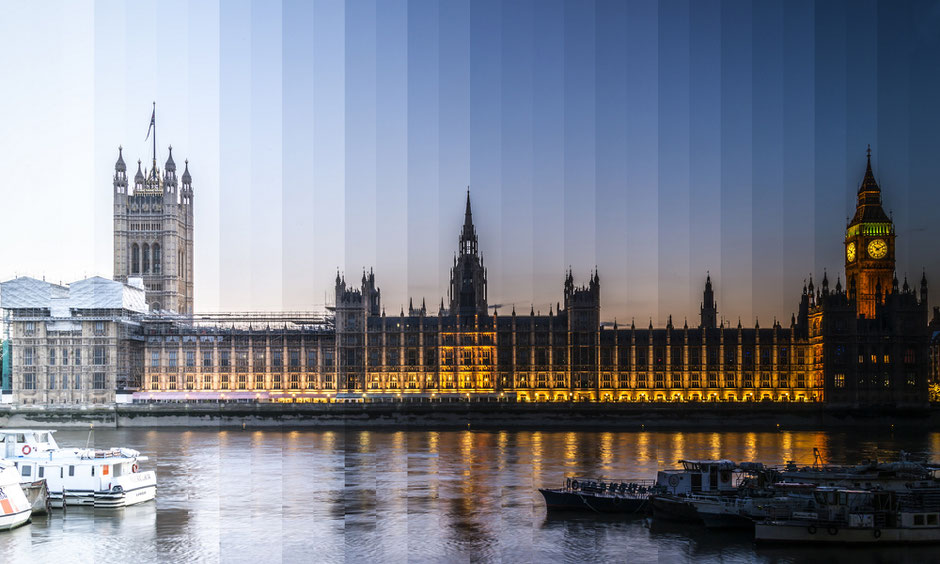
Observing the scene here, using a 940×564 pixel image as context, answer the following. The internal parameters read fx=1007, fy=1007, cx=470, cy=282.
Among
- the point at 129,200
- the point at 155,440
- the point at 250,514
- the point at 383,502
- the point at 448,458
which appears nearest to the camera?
the point at 250,514

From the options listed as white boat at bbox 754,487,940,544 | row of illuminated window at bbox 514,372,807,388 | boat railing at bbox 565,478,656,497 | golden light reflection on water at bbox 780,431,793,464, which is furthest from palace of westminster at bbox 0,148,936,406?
white boat at bbox 754,487,940,544

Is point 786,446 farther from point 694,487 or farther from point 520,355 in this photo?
point 520,355

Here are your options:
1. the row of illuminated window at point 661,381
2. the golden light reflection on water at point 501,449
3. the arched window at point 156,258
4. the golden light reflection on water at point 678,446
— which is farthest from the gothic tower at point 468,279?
the arched window at point 156,258

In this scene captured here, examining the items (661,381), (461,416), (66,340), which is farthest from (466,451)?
(66,340)

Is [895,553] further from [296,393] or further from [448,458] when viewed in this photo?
[296,393]

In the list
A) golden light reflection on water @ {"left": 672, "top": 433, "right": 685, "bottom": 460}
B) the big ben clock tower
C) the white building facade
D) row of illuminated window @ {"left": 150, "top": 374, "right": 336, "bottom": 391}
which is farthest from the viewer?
the big ben clock tower

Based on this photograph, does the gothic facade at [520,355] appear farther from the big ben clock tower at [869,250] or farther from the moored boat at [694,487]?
the moored boat at [694,487]

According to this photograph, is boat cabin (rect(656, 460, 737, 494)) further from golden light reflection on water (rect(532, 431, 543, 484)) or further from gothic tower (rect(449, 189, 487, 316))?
gothic tower (rect(449, 189, 487, 316))

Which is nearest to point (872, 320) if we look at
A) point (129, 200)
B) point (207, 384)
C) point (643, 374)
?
point (643, 374)
